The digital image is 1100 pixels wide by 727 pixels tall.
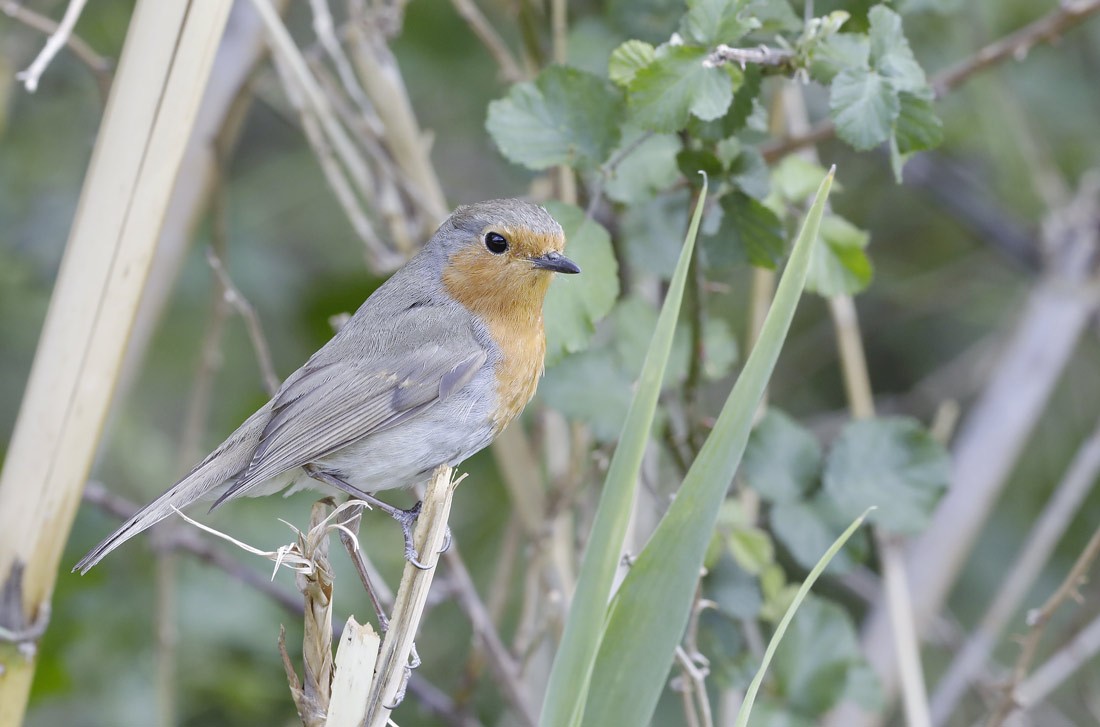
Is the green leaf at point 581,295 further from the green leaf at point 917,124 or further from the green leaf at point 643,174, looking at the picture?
the green leaf at point 917,124

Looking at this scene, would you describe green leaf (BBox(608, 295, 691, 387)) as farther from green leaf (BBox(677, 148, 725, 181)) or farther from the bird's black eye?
green leaf (BBox(677, 148, 725, 181))

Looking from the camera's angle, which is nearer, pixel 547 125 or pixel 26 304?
pixel 547 125

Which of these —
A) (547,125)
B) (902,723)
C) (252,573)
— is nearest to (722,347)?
(547,125)

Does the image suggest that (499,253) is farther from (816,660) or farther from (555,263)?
(816,660)

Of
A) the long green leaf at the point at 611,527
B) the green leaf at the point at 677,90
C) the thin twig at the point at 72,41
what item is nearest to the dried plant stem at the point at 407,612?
the long green leaf at the point at 611,527

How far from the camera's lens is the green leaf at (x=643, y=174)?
239 cm

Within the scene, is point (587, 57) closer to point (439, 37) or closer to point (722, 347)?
point (722, 347)

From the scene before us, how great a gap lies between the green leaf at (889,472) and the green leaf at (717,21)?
1.07 metres

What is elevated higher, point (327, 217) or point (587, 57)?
point (587, 57)

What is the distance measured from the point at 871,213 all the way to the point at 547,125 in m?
2.59

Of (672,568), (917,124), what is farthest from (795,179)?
(672,568)

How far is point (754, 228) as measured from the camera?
2.25 metres

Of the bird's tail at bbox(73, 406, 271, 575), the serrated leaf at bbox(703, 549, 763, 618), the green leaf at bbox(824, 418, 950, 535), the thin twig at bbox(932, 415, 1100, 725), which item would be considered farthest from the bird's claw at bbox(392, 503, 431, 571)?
the thin twig at bbox(932, 415, 1100, 725)

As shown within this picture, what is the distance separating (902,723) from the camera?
180 inches
